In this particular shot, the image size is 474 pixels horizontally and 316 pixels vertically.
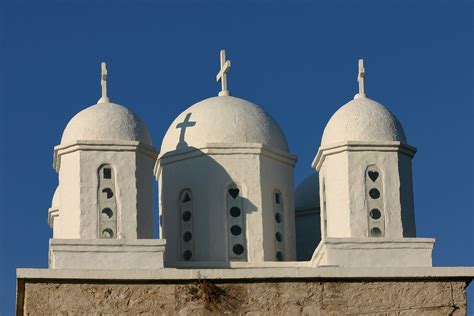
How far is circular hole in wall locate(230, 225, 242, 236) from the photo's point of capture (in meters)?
30.1

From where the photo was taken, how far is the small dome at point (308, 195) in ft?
109

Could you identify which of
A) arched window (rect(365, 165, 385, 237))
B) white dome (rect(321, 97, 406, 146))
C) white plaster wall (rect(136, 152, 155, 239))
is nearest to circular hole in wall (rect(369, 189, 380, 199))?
arched window (rect(365, 165, 385, 237))

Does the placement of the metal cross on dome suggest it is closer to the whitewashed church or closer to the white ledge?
the whitewashed church

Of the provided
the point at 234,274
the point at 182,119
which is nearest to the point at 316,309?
the point at 234,274

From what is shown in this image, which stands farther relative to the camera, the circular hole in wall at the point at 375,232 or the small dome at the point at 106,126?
the small dome at the point at 106,126

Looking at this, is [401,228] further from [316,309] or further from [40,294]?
[40,294]

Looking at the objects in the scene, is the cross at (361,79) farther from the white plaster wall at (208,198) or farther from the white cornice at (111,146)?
the white cornice at (111,146)

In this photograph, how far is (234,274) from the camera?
27672 mm

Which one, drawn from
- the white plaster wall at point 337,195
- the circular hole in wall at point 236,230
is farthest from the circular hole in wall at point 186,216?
the white plaster wall at point 337,195

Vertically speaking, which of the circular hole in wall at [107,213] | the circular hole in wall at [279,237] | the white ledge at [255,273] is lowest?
the white ledge at [255,273]

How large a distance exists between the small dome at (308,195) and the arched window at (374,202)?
3.73m

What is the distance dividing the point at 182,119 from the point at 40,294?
5165mm

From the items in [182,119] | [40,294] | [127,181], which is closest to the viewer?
[40,294]

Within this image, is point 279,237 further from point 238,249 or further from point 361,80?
point 361,80
